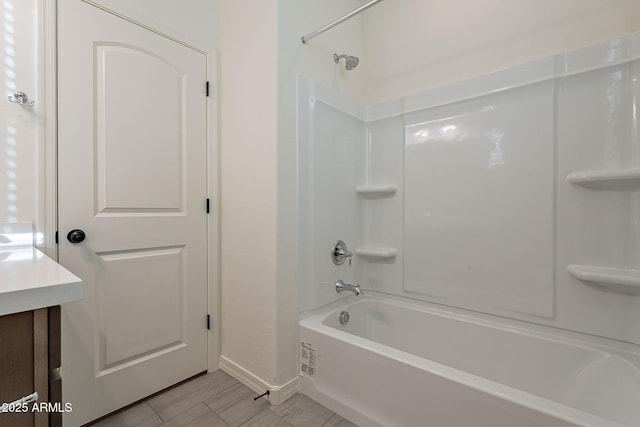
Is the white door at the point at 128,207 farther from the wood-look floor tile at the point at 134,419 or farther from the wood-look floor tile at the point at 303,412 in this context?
the wood-look floor tile at the point at 303,412

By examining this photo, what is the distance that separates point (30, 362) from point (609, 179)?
6.73ft

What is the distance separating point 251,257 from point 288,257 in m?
0.25

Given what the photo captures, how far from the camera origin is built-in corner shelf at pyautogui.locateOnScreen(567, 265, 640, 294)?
121 centimetres

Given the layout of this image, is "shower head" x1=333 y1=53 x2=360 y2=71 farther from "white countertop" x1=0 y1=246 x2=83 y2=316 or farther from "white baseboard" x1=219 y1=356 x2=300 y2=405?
"white baseboard" x1=219 y1=356 x2=300 y2=405

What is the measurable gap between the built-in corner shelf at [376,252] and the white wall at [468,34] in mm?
1142

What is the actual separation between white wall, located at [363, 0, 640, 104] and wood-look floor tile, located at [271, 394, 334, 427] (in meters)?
2.09

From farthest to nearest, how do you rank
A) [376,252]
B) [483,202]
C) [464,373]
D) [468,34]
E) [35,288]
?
[376,252] < [468,34] < [483,202] < [464,373] < [35,288]

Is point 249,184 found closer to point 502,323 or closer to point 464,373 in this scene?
point 464,373

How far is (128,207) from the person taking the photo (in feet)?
4.90

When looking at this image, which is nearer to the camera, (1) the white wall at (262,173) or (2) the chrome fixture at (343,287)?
(1) the white wall at (262,173)

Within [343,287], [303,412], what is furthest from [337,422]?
[343,287]

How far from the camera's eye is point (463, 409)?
1.05 m

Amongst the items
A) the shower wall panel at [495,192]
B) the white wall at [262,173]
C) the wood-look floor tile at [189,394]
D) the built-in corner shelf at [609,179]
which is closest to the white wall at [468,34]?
the shower wall panel at [495,192]

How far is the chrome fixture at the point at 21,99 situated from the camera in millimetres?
1179
